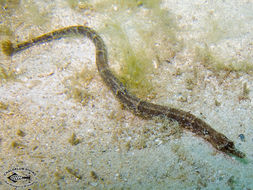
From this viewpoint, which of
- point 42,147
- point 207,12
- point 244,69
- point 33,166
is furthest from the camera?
point 207,12

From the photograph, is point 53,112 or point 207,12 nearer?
point 53,112

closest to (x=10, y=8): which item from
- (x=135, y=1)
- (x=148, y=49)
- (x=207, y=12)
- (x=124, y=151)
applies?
(x=135, y=1)

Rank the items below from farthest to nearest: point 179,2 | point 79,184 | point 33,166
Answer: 1. point 179,2
2. point 33,166
3. point 79,184

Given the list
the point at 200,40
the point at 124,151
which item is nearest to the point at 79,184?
the point at 124,151

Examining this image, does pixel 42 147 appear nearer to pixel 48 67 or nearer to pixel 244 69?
pixel 48 67

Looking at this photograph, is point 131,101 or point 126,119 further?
point 126,119

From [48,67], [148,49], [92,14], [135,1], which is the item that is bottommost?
[48,67]

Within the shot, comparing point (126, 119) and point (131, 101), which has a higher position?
point (131, 101)

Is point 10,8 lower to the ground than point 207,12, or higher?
lower
